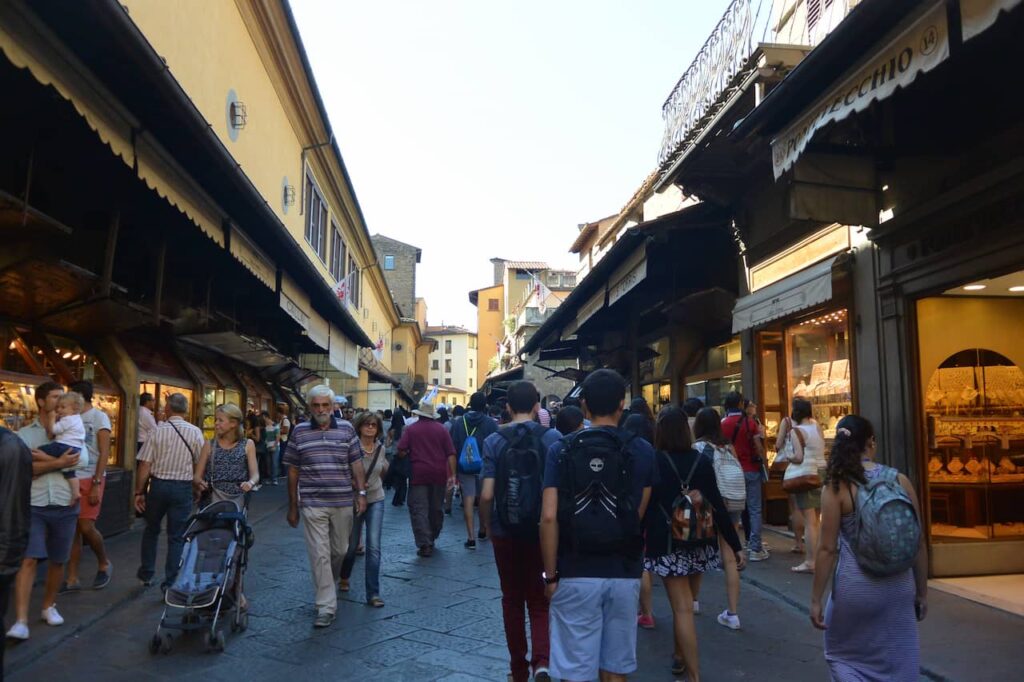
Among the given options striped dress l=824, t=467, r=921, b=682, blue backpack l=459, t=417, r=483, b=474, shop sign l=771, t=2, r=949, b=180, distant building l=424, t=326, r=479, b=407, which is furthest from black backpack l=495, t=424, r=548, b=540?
distant building l=424, t=326, r=479, b=407

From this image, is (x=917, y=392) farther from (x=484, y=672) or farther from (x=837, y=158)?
(x=484, y=672)

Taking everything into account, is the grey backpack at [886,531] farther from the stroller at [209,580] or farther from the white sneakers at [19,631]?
the white sneakers at [19,631]

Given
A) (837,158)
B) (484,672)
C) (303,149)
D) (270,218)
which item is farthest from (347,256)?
(484,672)

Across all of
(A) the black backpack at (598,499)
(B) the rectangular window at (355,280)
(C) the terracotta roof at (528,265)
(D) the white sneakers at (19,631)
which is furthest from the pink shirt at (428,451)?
(C) the terracotta roof at (528,265)

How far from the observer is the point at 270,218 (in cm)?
920

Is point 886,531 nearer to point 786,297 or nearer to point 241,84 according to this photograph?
point 786,297

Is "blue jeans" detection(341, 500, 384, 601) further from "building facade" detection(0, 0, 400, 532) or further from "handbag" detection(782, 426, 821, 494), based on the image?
"handbag" detection(782, 426, 821, 494)

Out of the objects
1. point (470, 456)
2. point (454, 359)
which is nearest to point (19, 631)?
point (470, 456)

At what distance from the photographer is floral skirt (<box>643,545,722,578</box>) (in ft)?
15.0

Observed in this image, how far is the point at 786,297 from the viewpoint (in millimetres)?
8820

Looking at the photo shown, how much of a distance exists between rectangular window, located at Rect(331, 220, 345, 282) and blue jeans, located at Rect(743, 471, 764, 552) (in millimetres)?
18874

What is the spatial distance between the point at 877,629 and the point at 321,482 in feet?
13.2

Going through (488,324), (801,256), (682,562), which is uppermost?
(488,324)

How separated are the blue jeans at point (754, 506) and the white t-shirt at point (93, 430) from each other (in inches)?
247
